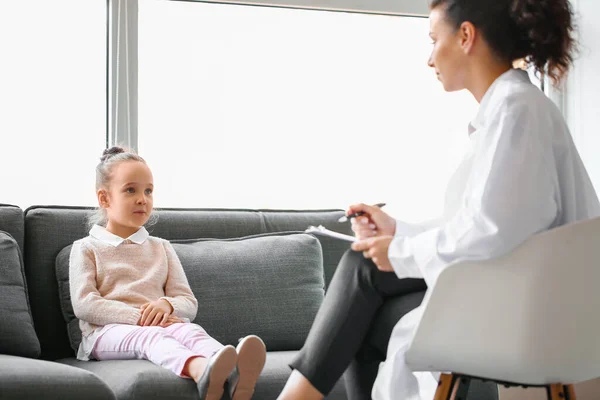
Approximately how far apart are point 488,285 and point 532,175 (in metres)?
0.23

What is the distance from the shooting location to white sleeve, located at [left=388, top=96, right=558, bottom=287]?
4.88 feet

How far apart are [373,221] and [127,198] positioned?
3.28 feet

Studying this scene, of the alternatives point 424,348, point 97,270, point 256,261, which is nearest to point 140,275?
point 97,270

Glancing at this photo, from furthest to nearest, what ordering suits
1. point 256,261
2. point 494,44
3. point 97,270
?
point 256,261 < point 97,270 < point 494,44

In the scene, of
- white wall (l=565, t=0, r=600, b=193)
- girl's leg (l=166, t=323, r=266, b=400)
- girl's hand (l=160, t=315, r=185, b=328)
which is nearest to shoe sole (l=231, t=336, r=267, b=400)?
girl's leg (l=166, t=323, r=266, b=400)

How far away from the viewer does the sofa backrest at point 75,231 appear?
8.04 feet

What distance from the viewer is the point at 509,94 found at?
1599mm

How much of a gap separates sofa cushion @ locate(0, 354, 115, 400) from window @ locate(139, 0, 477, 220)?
1.45m

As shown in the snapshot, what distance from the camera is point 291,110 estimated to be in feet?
11.2

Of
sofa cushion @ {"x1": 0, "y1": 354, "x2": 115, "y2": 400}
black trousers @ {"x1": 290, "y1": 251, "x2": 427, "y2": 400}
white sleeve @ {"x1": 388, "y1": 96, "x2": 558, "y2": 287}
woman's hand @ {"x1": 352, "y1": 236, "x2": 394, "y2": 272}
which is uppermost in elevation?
white sleeve @ {"x1": 388, "y1": 96, "x2": 558, "y2": 287}

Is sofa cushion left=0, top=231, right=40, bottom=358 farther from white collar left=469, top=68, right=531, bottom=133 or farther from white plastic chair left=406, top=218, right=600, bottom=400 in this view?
white collar left=469, top=68, right=531, bottom=133

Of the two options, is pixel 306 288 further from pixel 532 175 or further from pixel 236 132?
pixel 532 175

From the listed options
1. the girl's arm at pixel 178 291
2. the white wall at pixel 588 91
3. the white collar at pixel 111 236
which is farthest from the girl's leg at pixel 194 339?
the white wall at pixel 588 91

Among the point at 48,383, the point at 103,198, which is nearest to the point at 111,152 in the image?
the point at 103,198
